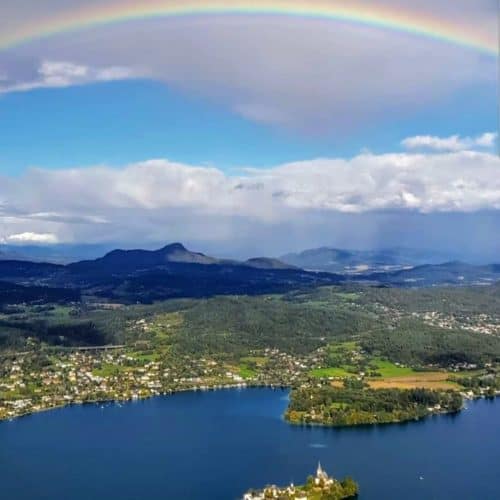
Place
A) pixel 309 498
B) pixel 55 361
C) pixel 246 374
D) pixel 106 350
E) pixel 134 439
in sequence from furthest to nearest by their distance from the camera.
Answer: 1. pixel 106 350
2. pixel 55 361
3. pixel 246 374
4. pixel 134 439
5. pixel 309 498

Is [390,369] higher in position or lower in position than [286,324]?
lower

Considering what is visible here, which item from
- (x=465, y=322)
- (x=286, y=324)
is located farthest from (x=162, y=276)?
(x=465, y=322)

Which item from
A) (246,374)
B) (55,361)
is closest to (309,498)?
(246,374)

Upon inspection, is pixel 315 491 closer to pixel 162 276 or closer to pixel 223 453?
pixel 223 453

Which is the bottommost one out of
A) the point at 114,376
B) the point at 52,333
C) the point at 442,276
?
the point at 114,376

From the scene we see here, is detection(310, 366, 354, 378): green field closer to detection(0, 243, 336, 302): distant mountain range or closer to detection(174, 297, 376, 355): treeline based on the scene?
detection(174, 297, 376, 355): treeline

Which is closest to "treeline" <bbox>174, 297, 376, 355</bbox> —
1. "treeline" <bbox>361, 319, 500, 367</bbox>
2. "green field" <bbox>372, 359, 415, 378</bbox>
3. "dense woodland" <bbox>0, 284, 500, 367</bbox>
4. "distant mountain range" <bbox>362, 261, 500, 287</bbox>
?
"dense woodland" <bbox>0, 284, 500, 367</bbox>

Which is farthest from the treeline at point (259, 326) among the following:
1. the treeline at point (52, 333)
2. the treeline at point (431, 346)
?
the treeline at point (52, 333)

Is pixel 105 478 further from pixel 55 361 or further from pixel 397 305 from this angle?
pixel 397 305
